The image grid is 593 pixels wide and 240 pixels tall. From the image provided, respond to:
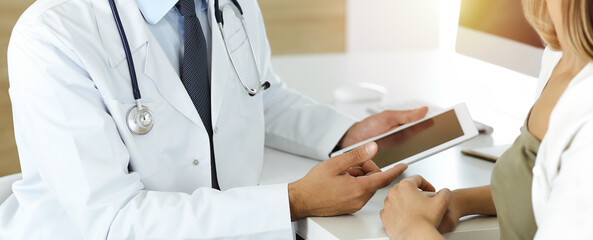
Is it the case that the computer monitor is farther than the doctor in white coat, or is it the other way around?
the computer monitor

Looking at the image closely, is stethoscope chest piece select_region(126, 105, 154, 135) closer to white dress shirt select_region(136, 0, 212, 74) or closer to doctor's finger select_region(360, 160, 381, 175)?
white dress shirt select_region(136, 0, 212, 74)

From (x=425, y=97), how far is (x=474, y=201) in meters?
0.83

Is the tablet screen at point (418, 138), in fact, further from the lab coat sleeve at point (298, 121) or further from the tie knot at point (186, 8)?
the tie knot at point (186, 8)

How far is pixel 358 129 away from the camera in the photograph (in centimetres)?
147

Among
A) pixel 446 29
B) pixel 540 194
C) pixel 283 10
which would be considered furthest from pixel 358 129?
pixel 283 10

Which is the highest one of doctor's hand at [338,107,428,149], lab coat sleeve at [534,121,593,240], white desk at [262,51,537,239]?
lab coat sleeve at [534,121,593,240]

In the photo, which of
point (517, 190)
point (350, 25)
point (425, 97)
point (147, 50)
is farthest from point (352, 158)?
point (350, 25)

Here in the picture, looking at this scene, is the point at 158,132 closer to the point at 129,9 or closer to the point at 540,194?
the point at 129,9

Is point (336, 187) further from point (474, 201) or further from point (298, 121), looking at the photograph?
point (298, 121)

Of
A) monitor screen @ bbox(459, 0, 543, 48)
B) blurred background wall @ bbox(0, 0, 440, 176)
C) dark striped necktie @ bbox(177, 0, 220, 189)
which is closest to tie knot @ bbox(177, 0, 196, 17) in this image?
dark striped necktie @ bbox(177, 0, 220, 189)

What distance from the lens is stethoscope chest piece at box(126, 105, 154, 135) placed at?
116 cm

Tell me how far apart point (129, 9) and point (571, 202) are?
31.7 inches

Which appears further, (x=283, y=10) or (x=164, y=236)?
(x=283, y=10)

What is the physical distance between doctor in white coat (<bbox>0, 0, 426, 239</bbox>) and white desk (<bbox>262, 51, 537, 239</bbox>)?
62mm
